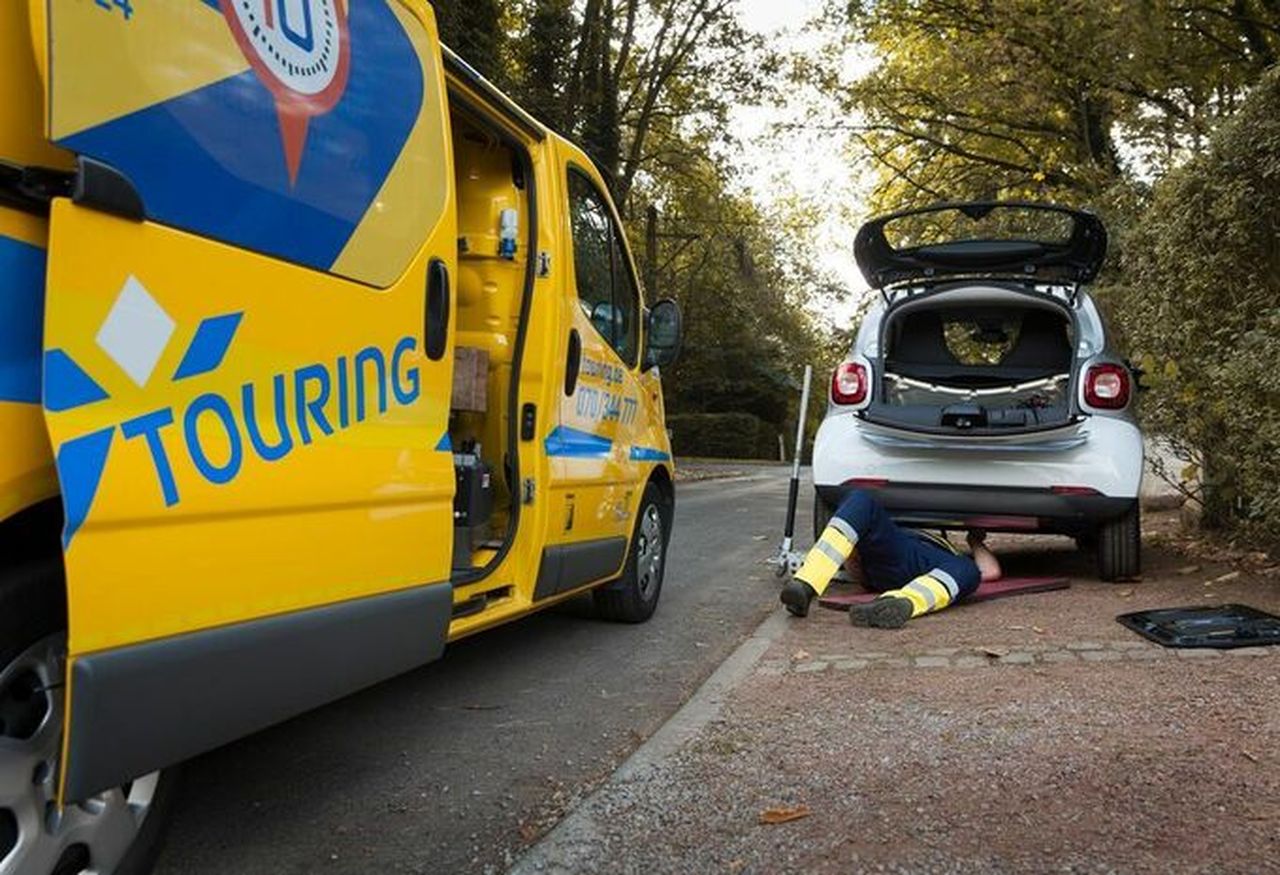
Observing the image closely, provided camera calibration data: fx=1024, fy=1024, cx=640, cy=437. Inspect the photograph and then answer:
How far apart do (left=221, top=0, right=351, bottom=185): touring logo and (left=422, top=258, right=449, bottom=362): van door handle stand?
64 centimetres

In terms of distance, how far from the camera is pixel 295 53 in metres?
2.61

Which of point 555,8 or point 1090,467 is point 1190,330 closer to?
point 1090,467

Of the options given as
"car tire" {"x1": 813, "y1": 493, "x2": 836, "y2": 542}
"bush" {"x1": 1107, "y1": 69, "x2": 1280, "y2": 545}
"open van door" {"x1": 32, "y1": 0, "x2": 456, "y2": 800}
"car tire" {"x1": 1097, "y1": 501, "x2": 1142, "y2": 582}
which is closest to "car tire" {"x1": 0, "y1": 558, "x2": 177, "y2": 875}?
"open van door" {"x1": 32, "y1": 0, "x2": 456, "y2": 800}

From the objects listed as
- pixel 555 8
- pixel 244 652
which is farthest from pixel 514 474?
pixel 555 8

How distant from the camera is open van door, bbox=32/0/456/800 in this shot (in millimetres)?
1999

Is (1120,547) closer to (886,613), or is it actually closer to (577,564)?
(886,613)

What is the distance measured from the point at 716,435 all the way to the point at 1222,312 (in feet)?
99.4

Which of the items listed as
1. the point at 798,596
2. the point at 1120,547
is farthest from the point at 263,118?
the point at 1120,547

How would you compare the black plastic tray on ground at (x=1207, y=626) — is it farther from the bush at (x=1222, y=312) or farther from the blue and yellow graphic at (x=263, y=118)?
the blue and yellow graphic at (x=263, y=118)

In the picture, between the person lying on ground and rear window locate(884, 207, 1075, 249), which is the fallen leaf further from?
rear window locate(884, 207, 1075, 249)

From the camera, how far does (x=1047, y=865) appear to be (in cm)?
251

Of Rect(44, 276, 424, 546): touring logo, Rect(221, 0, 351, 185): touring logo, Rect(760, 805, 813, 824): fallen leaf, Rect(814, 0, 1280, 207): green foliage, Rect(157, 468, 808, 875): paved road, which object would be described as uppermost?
Rect(814, 0, 1280, 207): green foliage

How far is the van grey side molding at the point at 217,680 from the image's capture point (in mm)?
1993

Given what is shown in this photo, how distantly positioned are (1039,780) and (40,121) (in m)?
3.03
